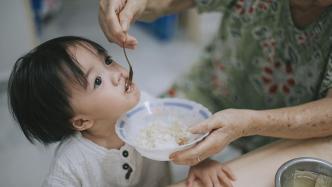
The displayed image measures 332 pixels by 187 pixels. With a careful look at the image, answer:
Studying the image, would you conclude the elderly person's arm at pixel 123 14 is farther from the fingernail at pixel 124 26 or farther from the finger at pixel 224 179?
the finger at pixel 224 179

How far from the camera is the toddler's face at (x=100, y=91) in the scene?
3.03ft

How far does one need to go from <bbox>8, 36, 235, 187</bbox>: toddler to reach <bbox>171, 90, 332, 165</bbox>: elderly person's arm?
10 centimetres

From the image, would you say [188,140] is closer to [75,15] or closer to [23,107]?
[23,107]

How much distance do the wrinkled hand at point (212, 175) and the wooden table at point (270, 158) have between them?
0.06 ft

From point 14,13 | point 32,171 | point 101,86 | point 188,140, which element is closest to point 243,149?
point 188,140

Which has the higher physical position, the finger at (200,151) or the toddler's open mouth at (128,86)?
the toddler's open mouth at (128,86)

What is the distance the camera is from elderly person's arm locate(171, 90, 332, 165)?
2.96 feet

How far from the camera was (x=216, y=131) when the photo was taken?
89cm

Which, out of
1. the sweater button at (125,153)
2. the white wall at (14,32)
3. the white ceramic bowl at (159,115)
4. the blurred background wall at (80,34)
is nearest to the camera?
the white ceramic bowl at (159,115)

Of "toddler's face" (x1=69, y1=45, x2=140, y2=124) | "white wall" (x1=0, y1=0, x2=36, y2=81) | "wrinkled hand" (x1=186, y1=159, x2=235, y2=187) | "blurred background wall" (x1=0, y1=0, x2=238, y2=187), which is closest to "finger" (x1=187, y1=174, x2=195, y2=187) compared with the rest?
"wrinkled hand" (x1=186, y1=159, x2=235, y2=187)

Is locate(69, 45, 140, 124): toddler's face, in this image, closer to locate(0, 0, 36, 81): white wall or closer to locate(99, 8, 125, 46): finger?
locate(99, 8, 125, 46): finger

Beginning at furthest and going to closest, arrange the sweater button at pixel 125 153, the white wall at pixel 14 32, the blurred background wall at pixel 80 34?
the white wall at pixel 14 32
the blurred background wall at pixel 80 34
the sweater button at pixel 125 153

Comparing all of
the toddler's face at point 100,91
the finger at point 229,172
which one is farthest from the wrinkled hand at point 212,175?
the toddler's face at point 100,91

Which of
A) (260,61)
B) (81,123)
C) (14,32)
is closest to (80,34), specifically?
(14,32)
